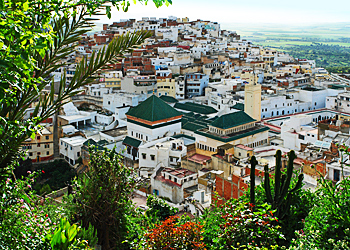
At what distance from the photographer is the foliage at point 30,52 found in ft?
10.7

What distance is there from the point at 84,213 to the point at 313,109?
27.7 m

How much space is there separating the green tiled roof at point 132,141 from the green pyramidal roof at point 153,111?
1203 mm

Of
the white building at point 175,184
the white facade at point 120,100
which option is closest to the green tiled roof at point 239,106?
the white facade at point 120,100

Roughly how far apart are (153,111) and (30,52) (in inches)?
726

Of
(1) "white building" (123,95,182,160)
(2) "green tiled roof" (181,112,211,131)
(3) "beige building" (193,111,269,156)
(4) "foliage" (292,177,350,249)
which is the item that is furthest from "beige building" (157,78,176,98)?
(4) "foliage" (292,177,350,249)

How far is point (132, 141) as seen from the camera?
21.7 meters

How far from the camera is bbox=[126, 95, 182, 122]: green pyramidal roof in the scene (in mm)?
21844

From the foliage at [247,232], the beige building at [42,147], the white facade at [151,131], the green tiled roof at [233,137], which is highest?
the foliage at [247,232]

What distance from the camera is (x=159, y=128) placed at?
21828 mm

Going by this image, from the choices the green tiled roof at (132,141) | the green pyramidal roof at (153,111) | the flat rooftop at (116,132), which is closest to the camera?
the green tiled roof at (132,141)

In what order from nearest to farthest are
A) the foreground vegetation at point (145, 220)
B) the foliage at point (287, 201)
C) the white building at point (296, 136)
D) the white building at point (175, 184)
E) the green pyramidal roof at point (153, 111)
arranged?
the foreground vegetation at point (145, 220) < the foliage at point (287, 201) < the white building at point (175, 184) < the white building at point (296, 136) < the green pyramidal roof at point (153, 111)

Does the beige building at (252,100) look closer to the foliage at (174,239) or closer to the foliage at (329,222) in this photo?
the foliage at (329,222)

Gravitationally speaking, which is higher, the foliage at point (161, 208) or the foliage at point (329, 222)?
the foliage at point (329, 222)

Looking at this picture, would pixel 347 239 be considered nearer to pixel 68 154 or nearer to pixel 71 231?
pixel 71 231
